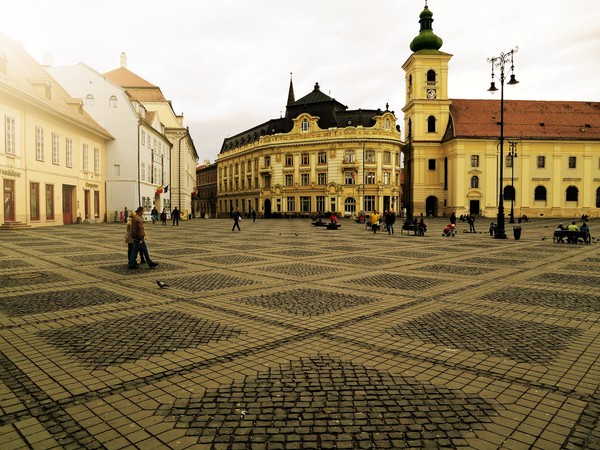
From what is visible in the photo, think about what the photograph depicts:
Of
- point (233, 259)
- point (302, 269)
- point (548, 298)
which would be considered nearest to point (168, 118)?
point (233, 259)

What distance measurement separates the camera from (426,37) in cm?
7038

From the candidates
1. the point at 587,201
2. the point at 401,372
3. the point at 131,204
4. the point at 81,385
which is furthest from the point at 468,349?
the point at 587,201

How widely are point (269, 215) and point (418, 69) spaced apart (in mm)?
34428

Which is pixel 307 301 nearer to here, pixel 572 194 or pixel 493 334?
pixel 493 334

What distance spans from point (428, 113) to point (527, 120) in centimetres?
1573

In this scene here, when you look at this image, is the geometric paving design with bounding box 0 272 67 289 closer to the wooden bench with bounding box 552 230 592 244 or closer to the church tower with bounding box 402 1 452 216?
the wooden bench with bounding box 552 230 592 244

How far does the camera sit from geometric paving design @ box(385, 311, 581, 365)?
5.80 m

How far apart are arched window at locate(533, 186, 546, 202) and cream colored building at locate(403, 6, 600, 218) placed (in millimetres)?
159

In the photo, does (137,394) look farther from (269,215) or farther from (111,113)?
(269,215)

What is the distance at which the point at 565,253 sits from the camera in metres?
18.0

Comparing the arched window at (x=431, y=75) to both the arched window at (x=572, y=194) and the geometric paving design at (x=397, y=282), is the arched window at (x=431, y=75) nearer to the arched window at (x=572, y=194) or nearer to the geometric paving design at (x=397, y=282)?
the arched window at (x=572, y=194)

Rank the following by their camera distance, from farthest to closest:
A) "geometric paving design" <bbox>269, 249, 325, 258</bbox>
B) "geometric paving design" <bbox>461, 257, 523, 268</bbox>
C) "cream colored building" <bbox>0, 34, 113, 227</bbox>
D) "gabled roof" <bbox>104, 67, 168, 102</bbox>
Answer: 1. "gabled roof" <bbox>104, 67, 168, 102</bbox>
2. "cream colored building" <bbox>0, 34, 113, 227</bbox>
3. "geometric paving design" <bbox>269, 249, 325, 258</bbox>
4. "geometric paving design" <bbox>461, 257, 523, 268</bbox>

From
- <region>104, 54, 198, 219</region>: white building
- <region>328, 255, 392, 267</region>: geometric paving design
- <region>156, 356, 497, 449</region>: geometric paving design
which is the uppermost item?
<region>104, 54, 198, 219</region>: white building

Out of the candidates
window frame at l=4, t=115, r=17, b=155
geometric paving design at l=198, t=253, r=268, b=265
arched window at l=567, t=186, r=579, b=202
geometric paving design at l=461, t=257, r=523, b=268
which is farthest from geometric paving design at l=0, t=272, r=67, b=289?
arched window at l=567, t=186, r=579, b=202
